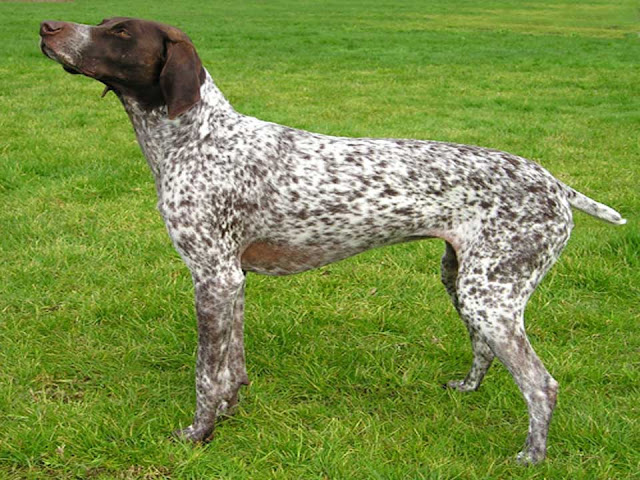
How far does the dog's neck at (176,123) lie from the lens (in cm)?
365

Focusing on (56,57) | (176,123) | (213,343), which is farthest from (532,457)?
(56,57)

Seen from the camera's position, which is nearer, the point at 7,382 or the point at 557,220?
the point at 557,220

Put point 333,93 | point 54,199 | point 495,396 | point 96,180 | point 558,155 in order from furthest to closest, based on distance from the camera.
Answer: point 333,93 < point 558,155 < point 96,180 < point 54,199 < point 495,396

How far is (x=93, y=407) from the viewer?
407cm

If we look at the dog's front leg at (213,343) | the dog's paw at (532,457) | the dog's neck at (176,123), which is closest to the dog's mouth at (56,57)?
the dog's neck at (176,123)

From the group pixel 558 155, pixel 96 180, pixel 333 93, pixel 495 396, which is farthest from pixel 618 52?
pixel 495 396

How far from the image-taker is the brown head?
136 inches

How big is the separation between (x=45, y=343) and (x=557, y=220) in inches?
126

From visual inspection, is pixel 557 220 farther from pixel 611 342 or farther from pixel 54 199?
pixel 54 199

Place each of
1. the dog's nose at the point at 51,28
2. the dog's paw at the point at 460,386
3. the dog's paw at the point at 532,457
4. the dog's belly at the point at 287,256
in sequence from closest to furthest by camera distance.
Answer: the dog's nose at the point at 51,28, the dog's paw at the point at 532,457, the dog's belly at the point at 287,256, the dog's paw at the point at 460,386

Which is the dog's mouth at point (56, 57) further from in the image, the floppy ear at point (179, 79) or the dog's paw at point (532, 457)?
the dog's paw at point (532, 457)

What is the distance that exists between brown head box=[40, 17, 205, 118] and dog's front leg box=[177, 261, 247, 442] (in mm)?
822

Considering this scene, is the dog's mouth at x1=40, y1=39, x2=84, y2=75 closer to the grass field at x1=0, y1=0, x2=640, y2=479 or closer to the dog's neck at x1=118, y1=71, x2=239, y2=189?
the dog's neck at x1=118, y1=71, x2=239, y2=189

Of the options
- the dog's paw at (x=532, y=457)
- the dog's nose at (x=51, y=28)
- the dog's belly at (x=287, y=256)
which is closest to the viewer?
the dog's nose at (x=51, y=28)
